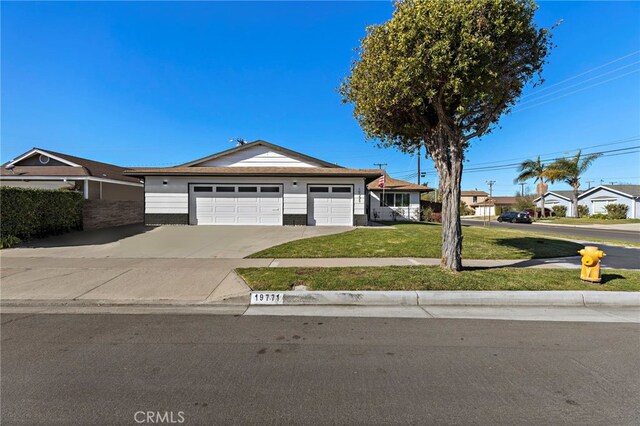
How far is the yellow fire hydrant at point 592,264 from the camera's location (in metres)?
6.30

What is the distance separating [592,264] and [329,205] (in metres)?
12.4

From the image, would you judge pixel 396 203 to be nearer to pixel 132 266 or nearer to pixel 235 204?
pixel 235 204

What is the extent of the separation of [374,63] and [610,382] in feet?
20.8

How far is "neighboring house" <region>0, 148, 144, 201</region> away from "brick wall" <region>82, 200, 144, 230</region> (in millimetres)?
471

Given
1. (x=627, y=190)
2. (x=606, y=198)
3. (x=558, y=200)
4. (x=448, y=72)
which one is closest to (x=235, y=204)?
(x=448, y=72)

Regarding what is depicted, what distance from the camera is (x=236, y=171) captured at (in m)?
17.2

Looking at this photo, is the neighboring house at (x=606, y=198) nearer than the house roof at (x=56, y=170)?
No

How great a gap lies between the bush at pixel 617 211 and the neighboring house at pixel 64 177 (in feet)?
162

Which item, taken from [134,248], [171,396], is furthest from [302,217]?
[171,396]

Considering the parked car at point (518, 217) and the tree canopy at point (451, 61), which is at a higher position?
the tree canopy at point (451, 61)

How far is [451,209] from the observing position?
7020mm

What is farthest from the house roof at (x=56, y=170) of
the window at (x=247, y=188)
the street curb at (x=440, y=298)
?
the street curb at (x=440, y=298)

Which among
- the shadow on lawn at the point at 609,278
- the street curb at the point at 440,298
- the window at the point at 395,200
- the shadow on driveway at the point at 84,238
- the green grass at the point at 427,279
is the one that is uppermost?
the window at the point at 395,200

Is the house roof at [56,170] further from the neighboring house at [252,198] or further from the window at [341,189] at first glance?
the window at [341,189]
